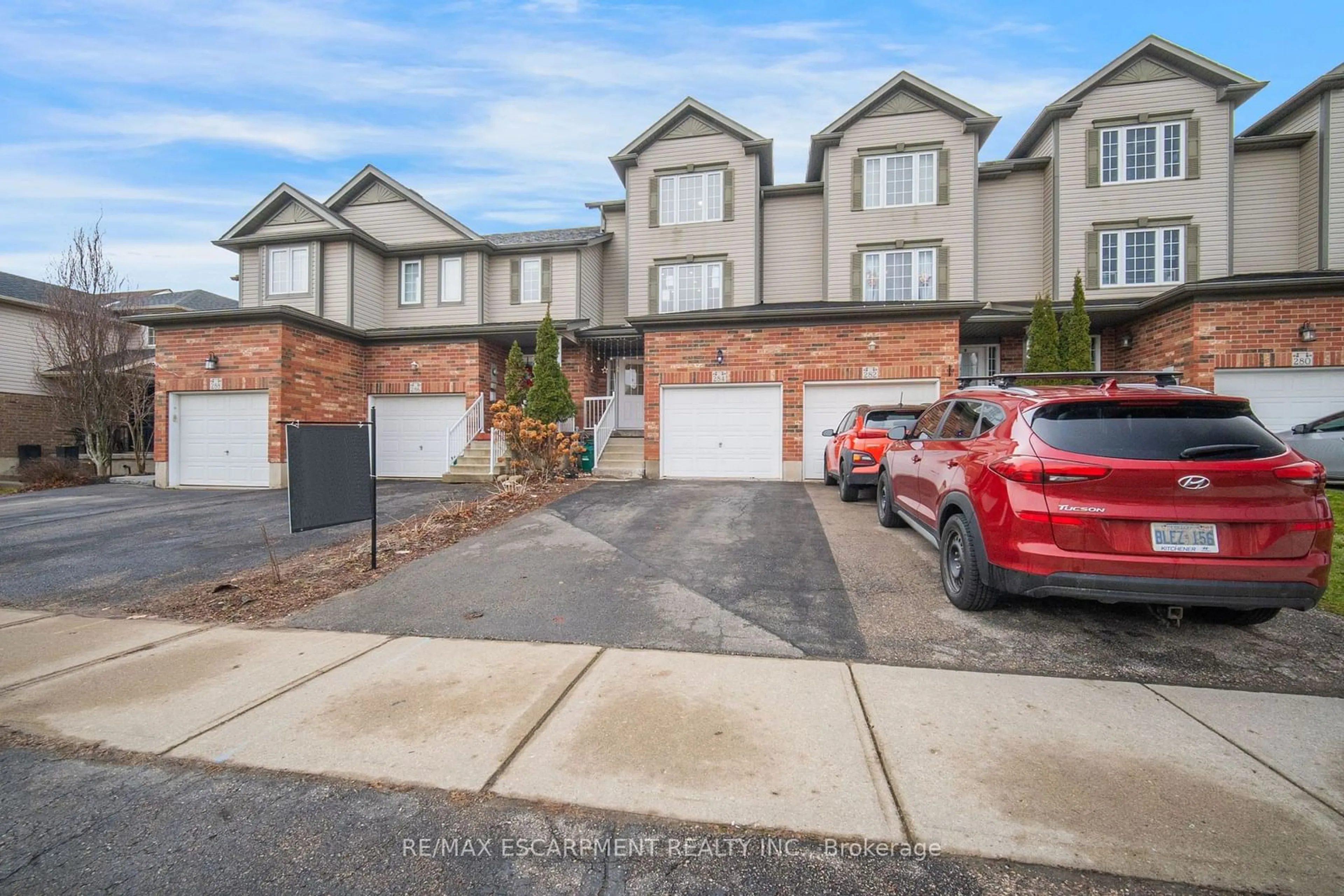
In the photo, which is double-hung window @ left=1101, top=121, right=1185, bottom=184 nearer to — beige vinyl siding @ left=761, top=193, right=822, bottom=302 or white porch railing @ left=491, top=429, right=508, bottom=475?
beige vinyl siding @ left=761, top=193, right=822, bottom=302

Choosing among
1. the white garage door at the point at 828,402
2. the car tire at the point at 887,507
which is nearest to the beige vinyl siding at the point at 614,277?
the white garage door at the point at 828,402

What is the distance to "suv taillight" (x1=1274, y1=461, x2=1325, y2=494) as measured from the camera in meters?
3.19

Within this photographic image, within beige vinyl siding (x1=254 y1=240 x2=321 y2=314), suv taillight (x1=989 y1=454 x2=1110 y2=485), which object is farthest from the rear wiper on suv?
beige vinyl siding (x1=254 y1=240 x2=321 y2=314)

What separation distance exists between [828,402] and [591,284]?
877 centimetres

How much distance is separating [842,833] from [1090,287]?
16779 millimetres

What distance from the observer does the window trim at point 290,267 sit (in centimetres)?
1619

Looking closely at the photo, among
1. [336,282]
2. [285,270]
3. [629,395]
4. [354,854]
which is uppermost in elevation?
[285,270]

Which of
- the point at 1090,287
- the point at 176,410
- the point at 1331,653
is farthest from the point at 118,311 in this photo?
the point at 1090,287

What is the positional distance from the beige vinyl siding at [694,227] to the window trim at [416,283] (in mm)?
6301

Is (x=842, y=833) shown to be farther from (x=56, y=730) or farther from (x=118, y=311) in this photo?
(x=118, y=311)

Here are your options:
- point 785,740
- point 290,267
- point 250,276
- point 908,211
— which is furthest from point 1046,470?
point 250,276

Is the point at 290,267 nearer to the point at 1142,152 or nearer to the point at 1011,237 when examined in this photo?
the point at 1011,237

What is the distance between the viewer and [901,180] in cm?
1511

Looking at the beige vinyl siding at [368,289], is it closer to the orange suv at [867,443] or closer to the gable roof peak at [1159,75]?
the orange suv at [867,443]
